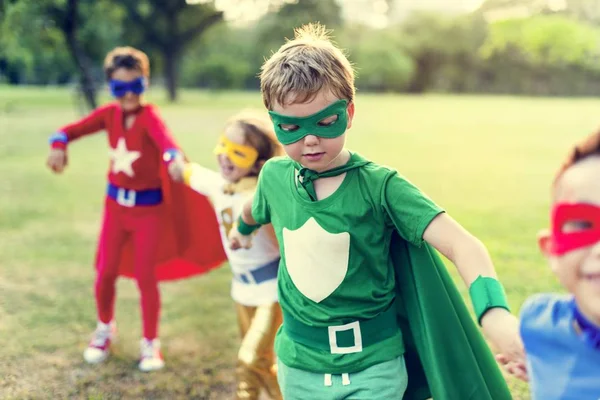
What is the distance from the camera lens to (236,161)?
389 centimetres

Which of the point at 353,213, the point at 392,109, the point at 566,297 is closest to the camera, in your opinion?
the point at 566,297

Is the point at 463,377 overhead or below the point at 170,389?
overhead

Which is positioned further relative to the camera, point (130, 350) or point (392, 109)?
point (392, 109)

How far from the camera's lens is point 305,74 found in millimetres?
2492

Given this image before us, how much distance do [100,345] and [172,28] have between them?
36.9m

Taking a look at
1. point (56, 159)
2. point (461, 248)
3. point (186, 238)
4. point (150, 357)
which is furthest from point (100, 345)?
point (461, 248)

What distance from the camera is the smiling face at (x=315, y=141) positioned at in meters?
2.51

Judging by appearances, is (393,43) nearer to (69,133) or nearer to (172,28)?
(172,28)

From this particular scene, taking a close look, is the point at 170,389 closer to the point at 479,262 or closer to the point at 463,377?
the point at 463,377

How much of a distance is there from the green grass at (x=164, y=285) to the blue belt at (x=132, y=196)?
1129 millimetres

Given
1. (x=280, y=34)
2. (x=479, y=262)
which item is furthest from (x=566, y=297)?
(x=280, y=34)

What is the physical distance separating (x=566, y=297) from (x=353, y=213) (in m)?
0.90

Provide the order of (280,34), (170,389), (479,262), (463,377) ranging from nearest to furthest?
(479,262), (463,377), (170,389), (280,34)

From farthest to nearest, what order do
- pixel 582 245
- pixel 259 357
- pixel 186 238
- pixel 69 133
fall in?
pixel 186 238
pixel 69 133
pixel 259 357
pixel 582 245
